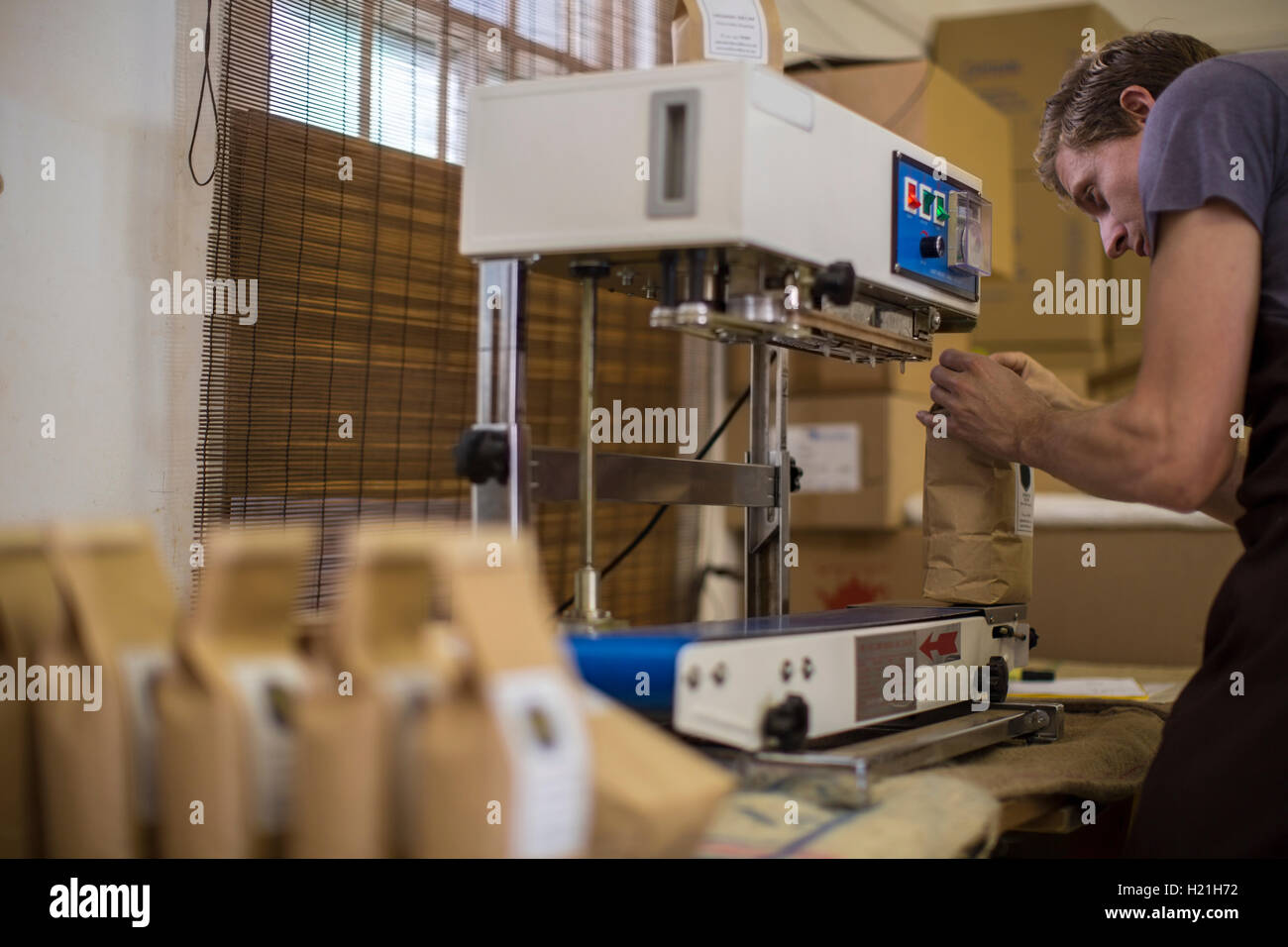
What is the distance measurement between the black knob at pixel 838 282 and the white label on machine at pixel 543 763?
1.86 feet

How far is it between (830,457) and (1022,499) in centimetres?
135

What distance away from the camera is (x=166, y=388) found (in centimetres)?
186

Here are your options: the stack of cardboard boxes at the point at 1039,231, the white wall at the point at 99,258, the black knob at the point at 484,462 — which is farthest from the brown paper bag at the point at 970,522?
the stack of cardboard boxes at the point at 1039,231

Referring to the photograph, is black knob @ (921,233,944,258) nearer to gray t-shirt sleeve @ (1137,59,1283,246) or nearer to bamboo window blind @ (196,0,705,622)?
gray t-shirt sleeve @ (1137,59,1283,246)

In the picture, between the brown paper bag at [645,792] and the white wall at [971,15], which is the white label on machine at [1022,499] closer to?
the brown paper bag at [645,792]

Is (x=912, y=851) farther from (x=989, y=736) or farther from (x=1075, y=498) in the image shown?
(x=1075, y=498)

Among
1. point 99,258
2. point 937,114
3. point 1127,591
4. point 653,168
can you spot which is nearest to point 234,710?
point 653,168

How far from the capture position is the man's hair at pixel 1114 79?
4.33ft

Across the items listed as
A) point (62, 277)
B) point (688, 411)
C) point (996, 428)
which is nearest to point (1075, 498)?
point (688, 411)

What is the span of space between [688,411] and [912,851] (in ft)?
7.79

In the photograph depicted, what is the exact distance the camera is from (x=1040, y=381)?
1484mm

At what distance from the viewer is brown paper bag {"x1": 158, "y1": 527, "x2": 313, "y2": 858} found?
1.92 feet

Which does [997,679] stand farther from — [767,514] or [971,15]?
[971,15]

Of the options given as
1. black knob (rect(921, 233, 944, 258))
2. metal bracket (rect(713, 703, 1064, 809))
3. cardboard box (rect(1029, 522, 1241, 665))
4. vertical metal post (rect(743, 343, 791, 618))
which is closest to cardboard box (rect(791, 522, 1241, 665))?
cardboard box (rect(1029, 522, 1241, 665))
